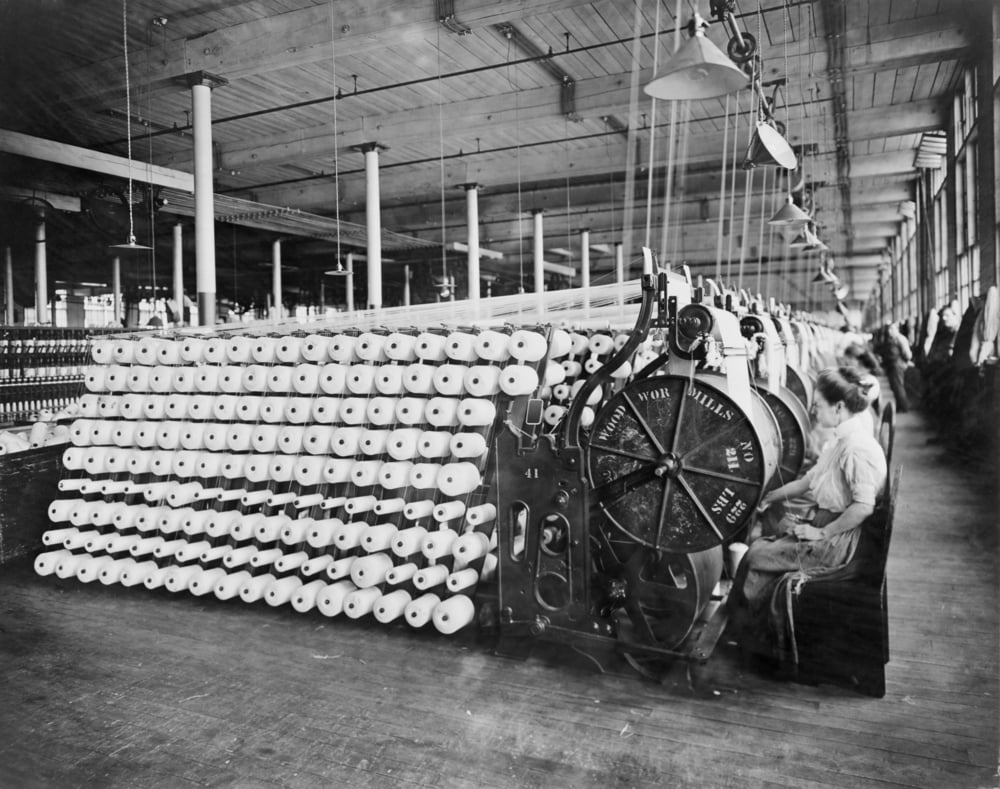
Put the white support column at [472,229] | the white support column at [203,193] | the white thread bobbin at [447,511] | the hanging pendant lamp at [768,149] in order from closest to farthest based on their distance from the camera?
the white thread bobbin at [447,511] → the hanging pendant lamp at [768,149] → the white support column at [203,193] → the white support column at [472,229]

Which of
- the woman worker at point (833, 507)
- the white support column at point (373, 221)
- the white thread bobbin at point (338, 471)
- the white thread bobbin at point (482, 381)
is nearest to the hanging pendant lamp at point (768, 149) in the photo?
the woman worker at point (833, 507)

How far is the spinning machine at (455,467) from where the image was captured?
10.5ft

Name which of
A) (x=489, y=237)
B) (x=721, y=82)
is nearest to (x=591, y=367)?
(x=721, y=82)

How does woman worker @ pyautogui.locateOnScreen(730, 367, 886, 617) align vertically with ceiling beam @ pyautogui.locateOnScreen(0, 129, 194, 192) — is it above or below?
below

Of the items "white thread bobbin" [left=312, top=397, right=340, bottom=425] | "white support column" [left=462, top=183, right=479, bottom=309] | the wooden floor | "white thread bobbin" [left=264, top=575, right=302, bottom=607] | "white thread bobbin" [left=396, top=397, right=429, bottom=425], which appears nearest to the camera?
the wooden floor

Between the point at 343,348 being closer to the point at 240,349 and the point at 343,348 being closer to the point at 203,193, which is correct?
the point at 240,349

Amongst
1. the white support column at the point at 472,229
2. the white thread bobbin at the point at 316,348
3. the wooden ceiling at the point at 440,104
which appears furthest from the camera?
the white support column at the point at 472,229

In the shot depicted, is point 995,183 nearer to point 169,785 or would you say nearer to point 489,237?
point 169,785

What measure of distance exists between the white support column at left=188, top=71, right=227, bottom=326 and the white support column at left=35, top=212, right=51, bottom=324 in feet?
4.76

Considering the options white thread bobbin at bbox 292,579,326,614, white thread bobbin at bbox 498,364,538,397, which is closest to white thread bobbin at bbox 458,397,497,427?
white thread bobbin at bbox 498,364,538,397

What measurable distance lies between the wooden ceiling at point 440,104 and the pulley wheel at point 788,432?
3.85ft

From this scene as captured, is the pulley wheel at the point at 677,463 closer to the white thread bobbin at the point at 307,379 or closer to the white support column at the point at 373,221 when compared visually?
the white thread bobbin at the point at 307,379

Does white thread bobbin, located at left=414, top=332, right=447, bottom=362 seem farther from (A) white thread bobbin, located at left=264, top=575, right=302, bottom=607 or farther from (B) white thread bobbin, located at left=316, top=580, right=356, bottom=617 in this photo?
(A) white thread bobbin, located at left=264, top=575, right=302, bottom=607

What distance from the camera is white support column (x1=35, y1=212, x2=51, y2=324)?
22.7ft
